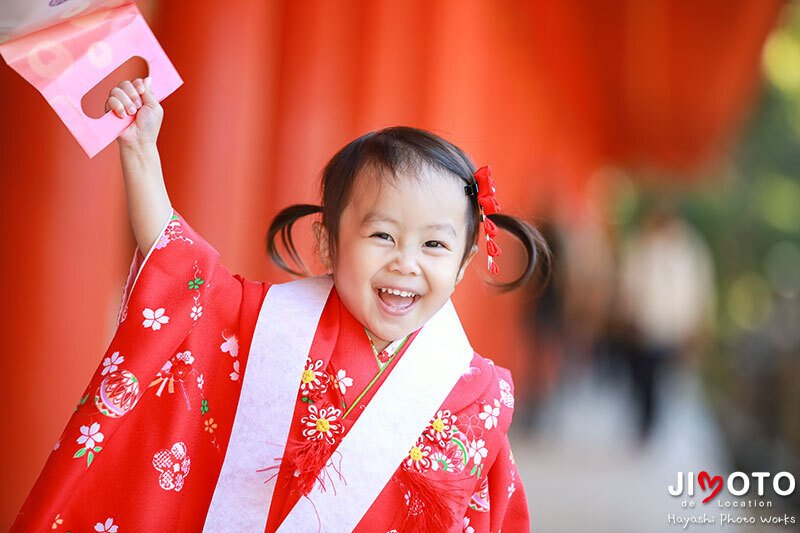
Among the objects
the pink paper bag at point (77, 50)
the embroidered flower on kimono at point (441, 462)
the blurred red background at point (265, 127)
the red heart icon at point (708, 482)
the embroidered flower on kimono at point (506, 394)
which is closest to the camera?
the pink paper bag at point (77, 50)

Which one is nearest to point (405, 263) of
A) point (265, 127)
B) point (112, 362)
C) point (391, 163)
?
point (391, 163)

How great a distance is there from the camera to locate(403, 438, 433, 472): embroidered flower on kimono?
5.34 ft

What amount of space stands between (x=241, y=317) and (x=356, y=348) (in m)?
0.22

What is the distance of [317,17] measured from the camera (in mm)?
3574

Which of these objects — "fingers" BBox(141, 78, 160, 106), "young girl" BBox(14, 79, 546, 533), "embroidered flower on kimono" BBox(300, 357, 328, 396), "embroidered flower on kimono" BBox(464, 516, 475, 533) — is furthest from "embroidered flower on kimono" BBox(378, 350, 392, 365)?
"fingers" BBox(141, 78, 160, 106)

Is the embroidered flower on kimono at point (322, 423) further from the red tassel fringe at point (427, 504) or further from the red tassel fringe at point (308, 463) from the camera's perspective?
the red tassel fringe at point (427, 504)

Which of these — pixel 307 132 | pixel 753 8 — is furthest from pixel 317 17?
pixel 753 8

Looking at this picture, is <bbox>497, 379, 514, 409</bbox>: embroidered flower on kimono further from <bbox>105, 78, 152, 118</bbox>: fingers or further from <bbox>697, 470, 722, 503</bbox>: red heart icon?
<bbox>697, 470, 722, 503</bbox>: red heart icon

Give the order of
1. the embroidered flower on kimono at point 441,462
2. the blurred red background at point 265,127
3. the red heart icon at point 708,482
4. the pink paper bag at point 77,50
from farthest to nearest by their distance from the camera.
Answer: the red heart icon at point 708,482, the blurred red background at point 265,127, the embroidered flower on kimono at point 441,462, the pink paper bag at point 77,50

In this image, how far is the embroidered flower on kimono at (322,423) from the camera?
1597 mm

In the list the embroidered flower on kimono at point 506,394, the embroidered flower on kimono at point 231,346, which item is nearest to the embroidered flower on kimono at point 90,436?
the embroidered flower on kimono at point 231,346

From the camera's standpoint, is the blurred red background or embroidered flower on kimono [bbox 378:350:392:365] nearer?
embroidered flower on kimono [bbox 378:350:392:365]

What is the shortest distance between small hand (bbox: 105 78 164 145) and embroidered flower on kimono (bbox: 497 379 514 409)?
2.63 ft

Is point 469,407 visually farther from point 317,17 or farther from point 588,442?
point 588,442
